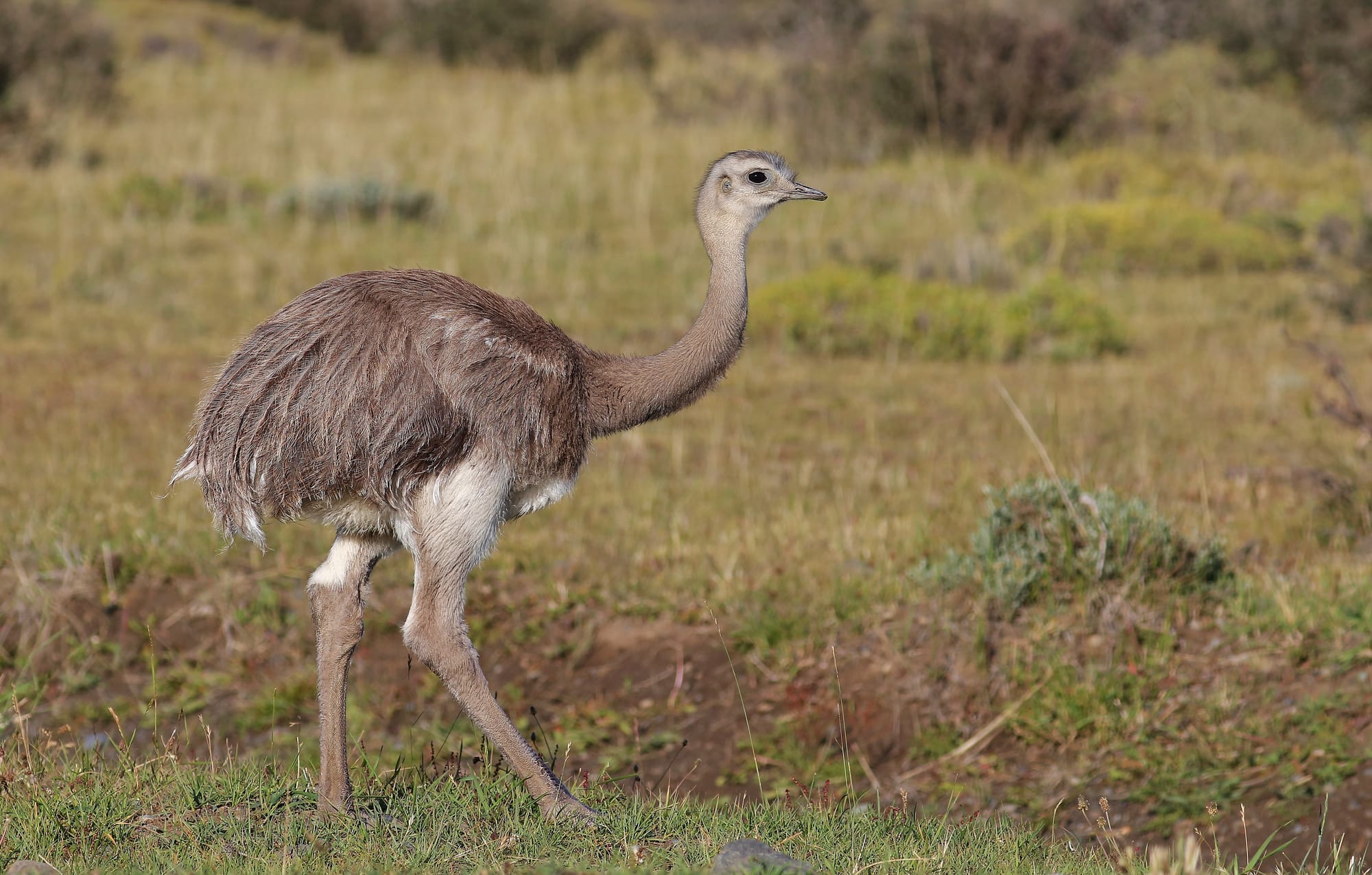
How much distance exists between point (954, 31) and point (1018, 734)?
12.1 m

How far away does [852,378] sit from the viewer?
11.7 meters

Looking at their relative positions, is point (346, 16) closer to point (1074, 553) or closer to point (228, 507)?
point (1074, 553)

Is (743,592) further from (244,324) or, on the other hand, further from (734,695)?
(244,324)

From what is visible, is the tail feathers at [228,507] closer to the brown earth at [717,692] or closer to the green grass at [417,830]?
the green grass at [417,830]

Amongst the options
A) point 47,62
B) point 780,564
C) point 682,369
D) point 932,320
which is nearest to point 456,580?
point 682,369

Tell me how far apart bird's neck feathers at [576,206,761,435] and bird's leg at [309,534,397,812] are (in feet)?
3.01

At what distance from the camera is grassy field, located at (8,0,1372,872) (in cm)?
523

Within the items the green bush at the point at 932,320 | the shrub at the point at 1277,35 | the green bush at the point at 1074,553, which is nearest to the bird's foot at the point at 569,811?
the green bush at the point at 1074,553

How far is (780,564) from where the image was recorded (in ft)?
25.9

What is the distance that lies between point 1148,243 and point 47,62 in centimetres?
1189

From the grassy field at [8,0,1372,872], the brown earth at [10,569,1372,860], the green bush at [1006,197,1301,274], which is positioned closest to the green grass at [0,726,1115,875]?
the grassy field at [8,0,1372,872]

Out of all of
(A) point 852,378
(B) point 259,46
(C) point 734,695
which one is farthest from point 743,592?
(B) point 259,46

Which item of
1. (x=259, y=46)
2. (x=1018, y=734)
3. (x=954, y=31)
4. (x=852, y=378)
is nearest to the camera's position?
(x=1018, y=734)

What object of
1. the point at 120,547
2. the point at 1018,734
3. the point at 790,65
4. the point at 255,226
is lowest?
the point at 1018,734
